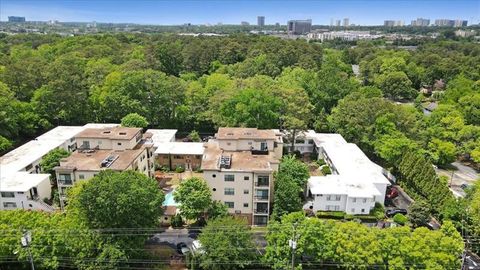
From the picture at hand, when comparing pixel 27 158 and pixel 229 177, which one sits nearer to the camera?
pixel 229 177

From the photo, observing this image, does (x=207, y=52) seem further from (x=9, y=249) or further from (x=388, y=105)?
(x=9, y=249)

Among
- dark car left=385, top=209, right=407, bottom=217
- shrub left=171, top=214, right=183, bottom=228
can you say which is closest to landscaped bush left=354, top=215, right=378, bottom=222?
dark car left=385, top=209, right=407, bottom=217

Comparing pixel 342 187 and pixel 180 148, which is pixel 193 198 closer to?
pixel 342 187

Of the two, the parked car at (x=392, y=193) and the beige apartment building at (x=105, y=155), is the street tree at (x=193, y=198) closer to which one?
the beige apartment building at (x=105, y=155)

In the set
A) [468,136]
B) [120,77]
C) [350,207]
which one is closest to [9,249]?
[350,207]

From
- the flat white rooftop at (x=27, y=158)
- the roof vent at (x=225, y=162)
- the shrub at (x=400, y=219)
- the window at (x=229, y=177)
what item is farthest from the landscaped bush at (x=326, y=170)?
the flat white rooftop at (x=27, y=158)

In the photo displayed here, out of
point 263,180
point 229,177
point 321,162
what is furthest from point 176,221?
point 321,162
